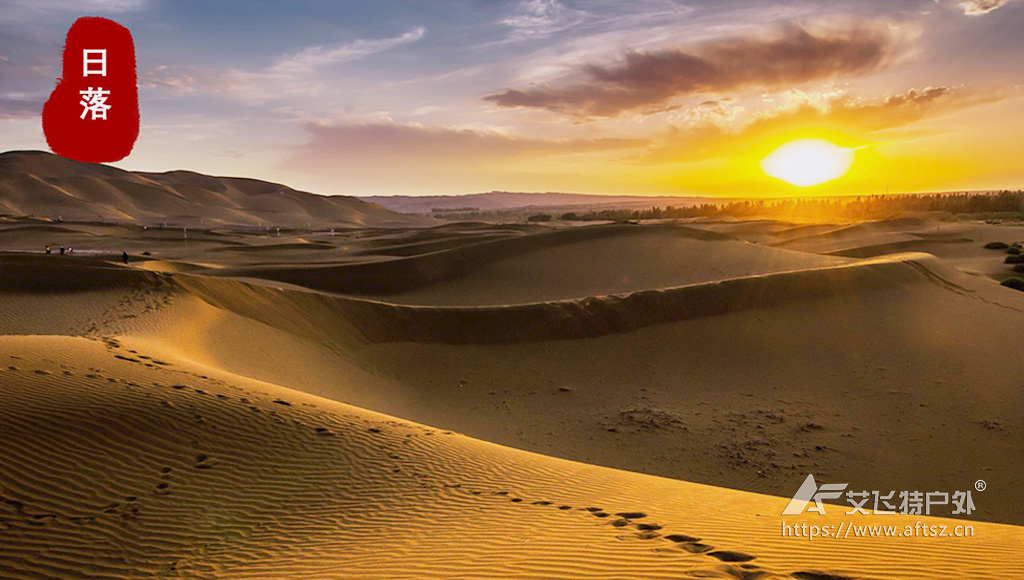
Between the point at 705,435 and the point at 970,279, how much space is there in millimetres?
16344

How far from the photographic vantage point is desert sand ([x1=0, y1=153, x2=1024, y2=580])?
459 centimetres

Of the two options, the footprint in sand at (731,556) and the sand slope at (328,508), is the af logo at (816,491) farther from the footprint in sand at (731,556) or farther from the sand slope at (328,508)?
the footprint in sand at (731,556)

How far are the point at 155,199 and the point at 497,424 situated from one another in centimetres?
11348

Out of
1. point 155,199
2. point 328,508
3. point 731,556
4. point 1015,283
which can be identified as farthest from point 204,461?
point 155,199

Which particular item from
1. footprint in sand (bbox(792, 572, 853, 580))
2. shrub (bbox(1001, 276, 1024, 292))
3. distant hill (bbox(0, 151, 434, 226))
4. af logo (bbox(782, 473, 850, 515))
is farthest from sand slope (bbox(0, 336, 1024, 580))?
distant hill (bbox(0, 151, 434, 226))

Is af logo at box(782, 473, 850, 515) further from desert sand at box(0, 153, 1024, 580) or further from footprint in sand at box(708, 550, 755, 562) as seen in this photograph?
footprint in sand at box(708, 550, 755, 562)

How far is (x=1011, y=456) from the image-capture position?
9820 millimetres

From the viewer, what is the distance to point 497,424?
1168 centimetres

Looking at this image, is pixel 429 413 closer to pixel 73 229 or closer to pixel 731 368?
pixel 731 368

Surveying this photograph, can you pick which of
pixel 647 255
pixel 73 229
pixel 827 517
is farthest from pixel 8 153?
pixel 827 517

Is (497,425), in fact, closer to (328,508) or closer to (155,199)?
(328,508)

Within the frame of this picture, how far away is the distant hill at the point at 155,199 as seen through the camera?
8538cm

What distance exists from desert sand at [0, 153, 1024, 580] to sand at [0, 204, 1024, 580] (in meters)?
0.04

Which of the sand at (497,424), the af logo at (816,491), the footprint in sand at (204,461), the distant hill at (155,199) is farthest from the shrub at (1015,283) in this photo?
the distant hill at (155,199)
